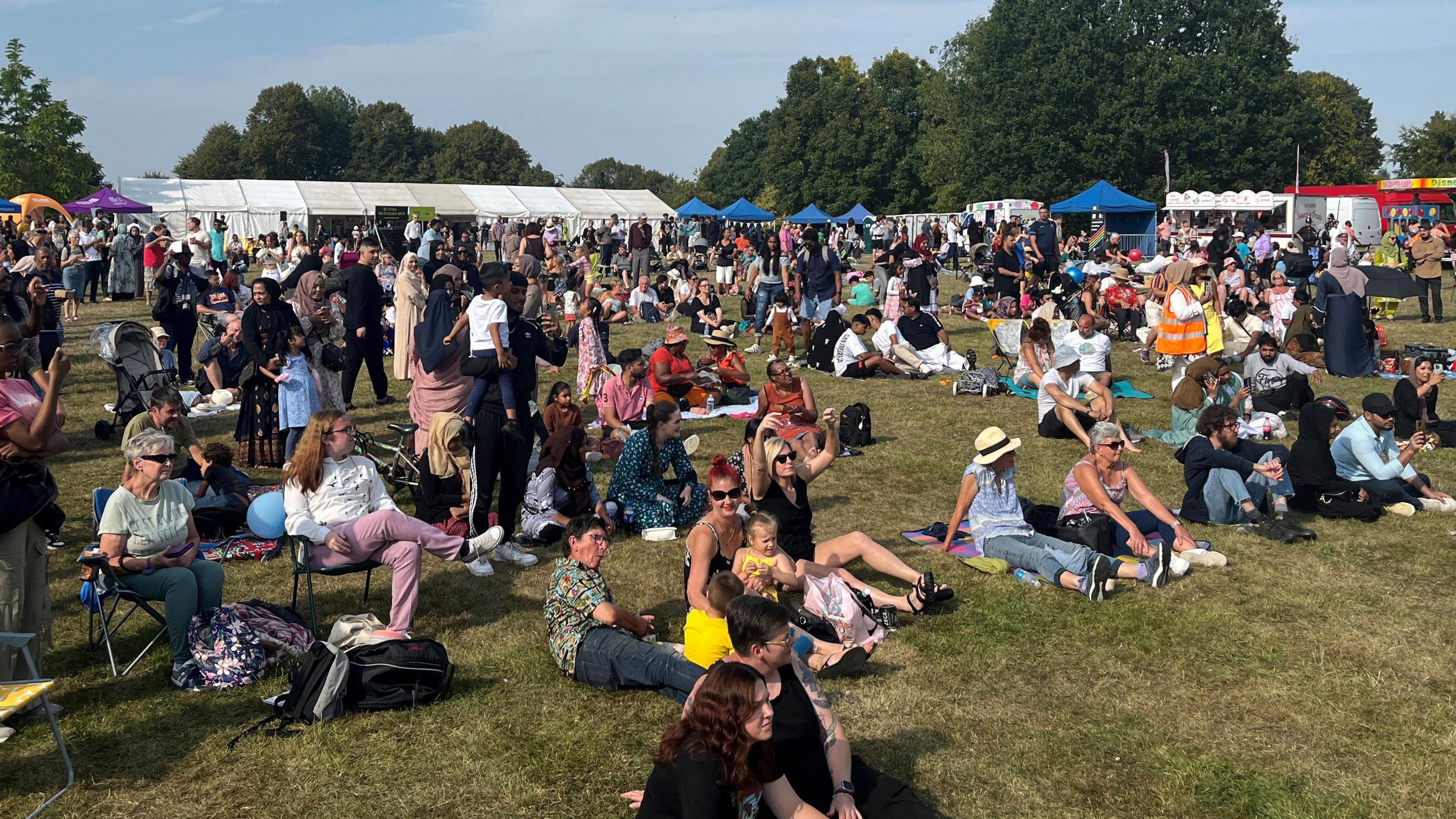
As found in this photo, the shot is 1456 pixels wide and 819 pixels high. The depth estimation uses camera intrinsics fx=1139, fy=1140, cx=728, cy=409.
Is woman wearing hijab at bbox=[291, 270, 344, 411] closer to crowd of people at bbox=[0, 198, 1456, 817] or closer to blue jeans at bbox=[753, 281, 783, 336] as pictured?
crowd of people at bbox=[0, 198, 1456, 817]

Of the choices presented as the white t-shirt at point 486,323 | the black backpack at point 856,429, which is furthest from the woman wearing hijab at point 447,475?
the black backpack at point 856,429

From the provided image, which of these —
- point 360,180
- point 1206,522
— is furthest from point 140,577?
point 360,180

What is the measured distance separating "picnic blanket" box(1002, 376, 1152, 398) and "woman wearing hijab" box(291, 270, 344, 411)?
7.87 meters

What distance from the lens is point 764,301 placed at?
18.1 metres

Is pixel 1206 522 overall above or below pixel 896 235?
below

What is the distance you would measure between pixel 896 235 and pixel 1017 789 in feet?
104

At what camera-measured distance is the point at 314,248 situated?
101 ft

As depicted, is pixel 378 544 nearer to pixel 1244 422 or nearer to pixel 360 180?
pixel 1244 422

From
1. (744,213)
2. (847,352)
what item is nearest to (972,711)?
(847,352)

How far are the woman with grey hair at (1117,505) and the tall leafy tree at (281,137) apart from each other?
3422 inches

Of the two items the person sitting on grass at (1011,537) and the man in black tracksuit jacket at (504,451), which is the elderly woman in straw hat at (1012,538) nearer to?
the person sitting on grass at (1011,537)

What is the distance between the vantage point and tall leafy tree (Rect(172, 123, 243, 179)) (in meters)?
84.7

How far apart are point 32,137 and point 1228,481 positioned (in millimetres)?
52656

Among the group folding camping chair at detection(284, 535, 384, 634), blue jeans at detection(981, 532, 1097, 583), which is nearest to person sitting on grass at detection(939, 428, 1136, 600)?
blue jeans at detection(981, 532, 1097, 583)
